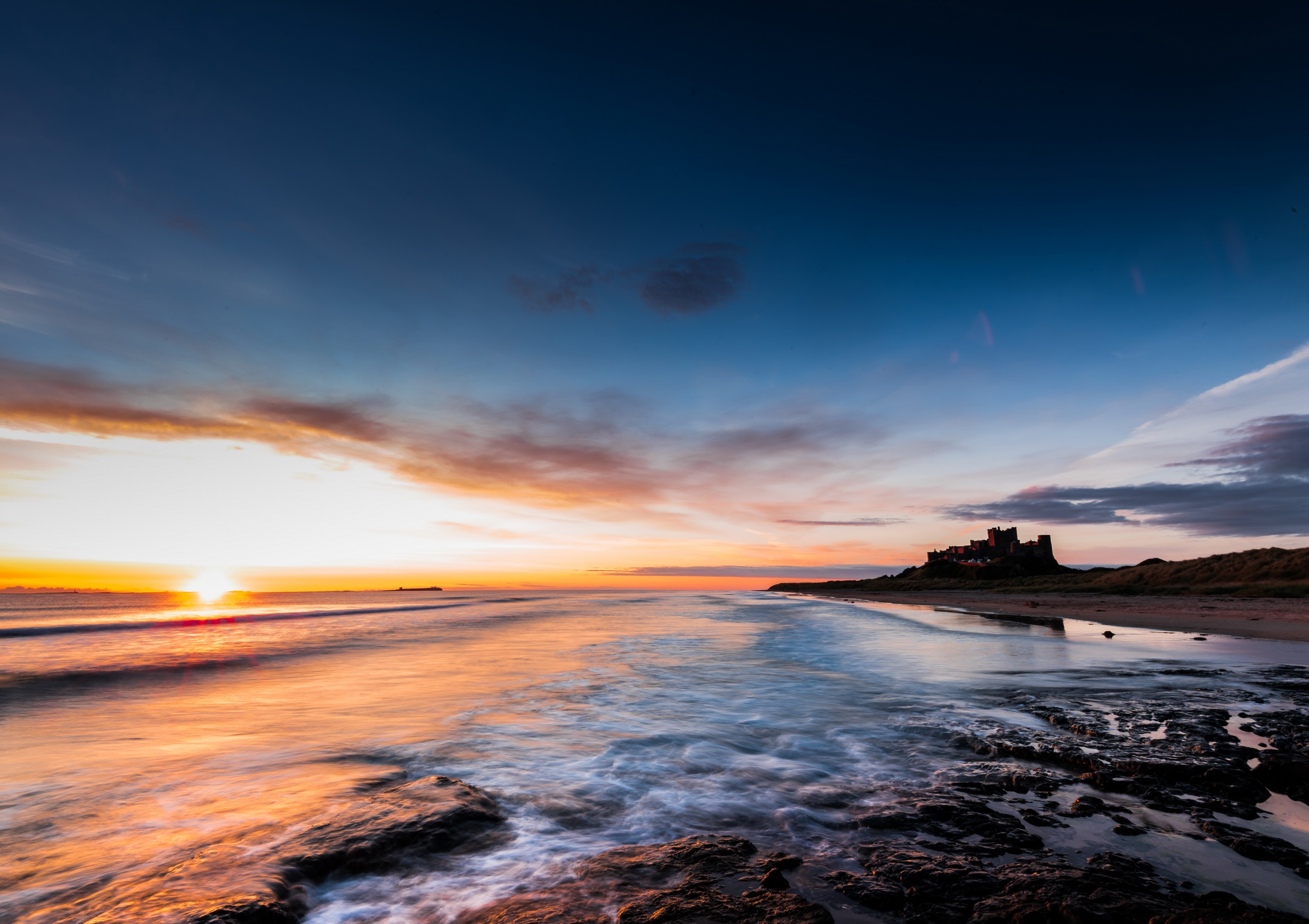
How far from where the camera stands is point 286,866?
4.30 metres

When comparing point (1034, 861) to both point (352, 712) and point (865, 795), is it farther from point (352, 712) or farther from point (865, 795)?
point (352, 712)

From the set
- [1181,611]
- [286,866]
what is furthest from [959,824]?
[1181,611]

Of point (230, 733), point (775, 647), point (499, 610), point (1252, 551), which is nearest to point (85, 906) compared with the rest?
point (230, 733)

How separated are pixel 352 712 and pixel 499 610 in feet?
137

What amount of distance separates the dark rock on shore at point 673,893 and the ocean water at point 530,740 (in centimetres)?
29

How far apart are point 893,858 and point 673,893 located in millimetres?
1795

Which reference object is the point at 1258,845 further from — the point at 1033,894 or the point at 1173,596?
the point at 1173,596

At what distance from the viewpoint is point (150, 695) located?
493 inches

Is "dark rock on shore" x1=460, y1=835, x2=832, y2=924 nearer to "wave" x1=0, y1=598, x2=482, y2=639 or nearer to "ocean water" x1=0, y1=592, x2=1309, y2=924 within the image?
"ocean water" x1=0, y1=592, x2=1309, y2=924

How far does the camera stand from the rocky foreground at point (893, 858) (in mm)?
3459

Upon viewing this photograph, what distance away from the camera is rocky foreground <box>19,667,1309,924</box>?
3459 mm

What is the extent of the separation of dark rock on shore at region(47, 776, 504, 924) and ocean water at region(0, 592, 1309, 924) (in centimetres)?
25

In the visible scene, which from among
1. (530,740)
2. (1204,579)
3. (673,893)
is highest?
(1204,579)

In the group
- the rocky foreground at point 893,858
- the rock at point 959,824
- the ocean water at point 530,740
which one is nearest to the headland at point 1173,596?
the ocean water at point 530,740
